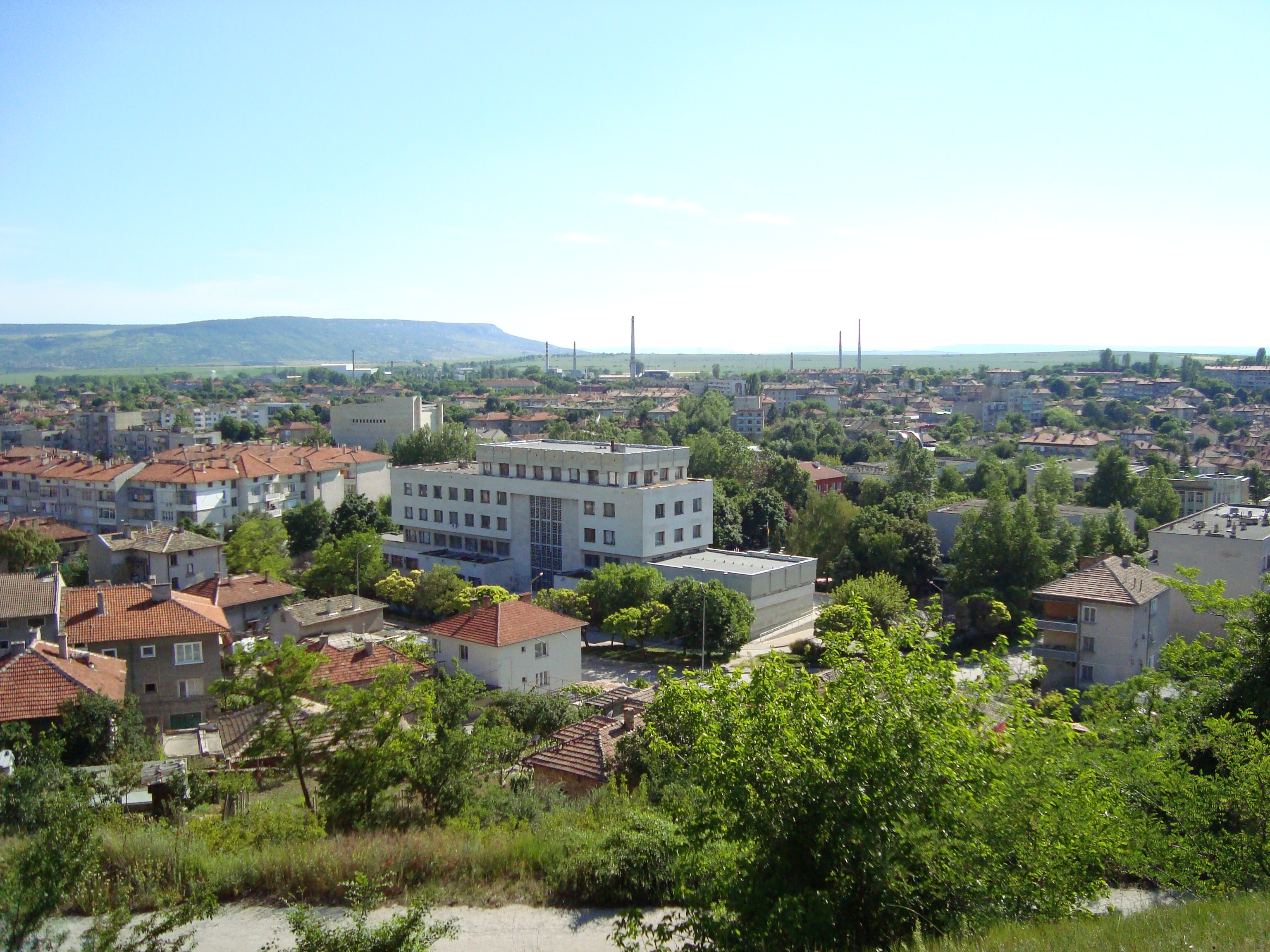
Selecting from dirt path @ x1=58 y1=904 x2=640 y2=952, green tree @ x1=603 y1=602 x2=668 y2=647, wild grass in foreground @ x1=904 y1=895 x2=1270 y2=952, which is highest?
wild grass in foreground @ x1=904 y1=895 x2=1270 y2=952

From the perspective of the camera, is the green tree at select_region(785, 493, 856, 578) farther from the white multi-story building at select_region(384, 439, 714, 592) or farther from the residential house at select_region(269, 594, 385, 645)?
the residential house at select_region(269, 594, 385, 645)

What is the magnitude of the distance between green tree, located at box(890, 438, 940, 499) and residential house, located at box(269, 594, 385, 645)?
94.3ft

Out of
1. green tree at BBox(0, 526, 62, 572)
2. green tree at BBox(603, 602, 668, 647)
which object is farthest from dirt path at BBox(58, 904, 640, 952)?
green tree at BBox(0, 526, 62, 572)

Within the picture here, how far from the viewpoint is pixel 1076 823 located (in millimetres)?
6586

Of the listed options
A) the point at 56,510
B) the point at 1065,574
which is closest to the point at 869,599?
the point at 1065,574

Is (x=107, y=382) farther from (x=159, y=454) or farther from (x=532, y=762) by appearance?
(x=532, y=762)

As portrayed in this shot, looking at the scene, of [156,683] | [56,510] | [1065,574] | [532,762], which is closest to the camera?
[532,762]

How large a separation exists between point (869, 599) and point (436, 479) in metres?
18.7

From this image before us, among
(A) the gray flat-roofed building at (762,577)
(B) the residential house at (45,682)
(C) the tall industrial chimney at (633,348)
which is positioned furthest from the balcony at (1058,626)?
(C) the tall industrial chimney at (633,348)

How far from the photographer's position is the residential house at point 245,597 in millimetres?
24984

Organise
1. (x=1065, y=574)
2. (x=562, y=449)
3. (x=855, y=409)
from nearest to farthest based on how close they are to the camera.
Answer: (x=1065, y=574)
(x=562, y=449)
(x=855, y=409)

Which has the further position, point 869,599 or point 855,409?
point 855,409

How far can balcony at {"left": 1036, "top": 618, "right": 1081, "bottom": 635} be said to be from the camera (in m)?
22.5

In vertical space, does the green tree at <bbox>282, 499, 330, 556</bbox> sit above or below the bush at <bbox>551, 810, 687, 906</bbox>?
below
